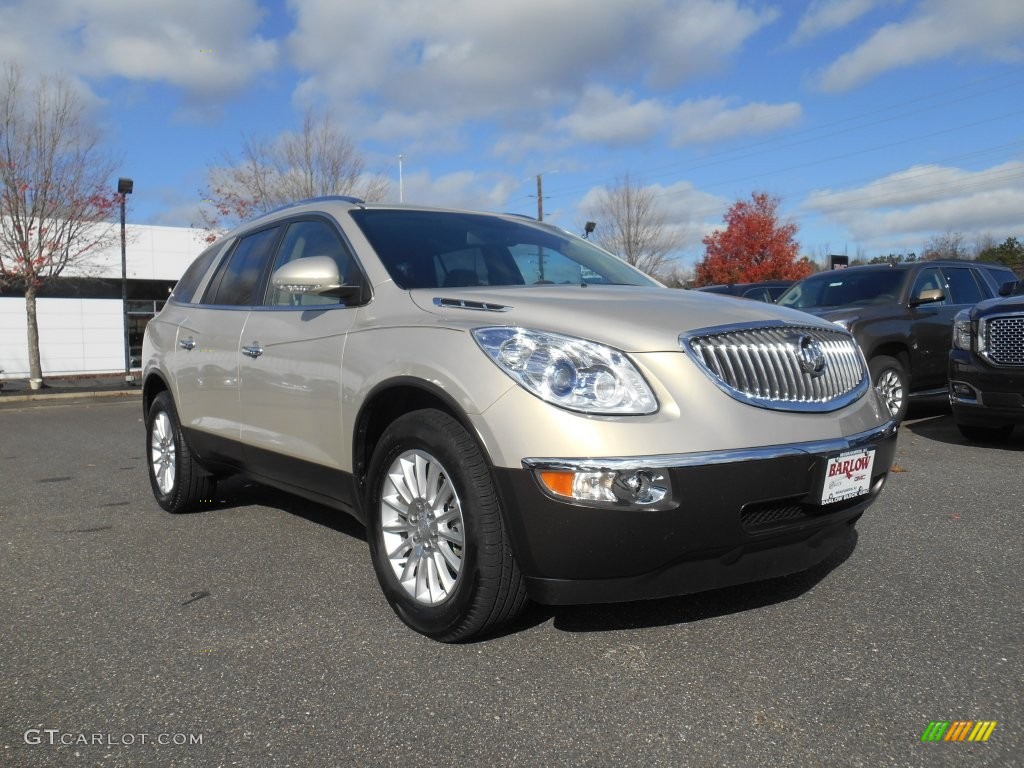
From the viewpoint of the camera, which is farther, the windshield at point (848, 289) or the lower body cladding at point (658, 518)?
the windshield at point (848, 289)

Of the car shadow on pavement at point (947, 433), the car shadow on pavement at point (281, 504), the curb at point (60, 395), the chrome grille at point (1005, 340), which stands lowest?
the curb at point (60, 395)

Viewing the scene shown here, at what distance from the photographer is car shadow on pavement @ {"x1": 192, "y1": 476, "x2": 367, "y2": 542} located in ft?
16.2

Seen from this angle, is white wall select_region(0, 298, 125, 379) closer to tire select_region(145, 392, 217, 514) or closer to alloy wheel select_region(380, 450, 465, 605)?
tire select_region(145, 392, 217, 514)

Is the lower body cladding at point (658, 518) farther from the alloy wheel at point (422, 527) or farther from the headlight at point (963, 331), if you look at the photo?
the headlight at point (963, 331)

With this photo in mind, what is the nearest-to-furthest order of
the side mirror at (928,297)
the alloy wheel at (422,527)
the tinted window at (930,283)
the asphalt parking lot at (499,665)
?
the asphalt parking lot at (499,665)
the alloy wheel at (422,527)
the side mirror at (928,297)
the tinted window at (930,283)

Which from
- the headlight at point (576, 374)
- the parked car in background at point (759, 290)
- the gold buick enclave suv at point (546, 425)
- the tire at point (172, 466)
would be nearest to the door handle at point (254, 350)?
the gold buick enclave suv at point (546, 425)

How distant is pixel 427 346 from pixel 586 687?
128cm

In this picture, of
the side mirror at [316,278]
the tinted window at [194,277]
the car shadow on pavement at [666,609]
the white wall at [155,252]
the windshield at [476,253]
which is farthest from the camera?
the white wall at [155,252]

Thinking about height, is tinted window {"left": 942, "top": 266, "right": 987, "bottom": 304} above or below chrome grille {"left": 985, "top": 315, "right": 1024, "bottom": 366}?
above

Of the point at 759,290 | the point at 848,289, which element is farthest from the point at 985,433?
the point at 759,290

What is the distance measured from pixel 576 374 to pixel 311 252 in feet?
6.66

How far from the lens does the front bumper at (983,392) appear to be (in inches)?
271

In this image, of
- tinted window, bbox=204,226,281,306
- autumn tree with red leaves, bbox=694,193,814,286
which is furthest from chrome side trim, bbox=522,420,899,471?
autumn tree with red leaves, bbox=694,193,814,286

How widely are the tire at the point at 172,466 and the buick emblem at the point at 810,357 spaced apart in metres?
3.64
